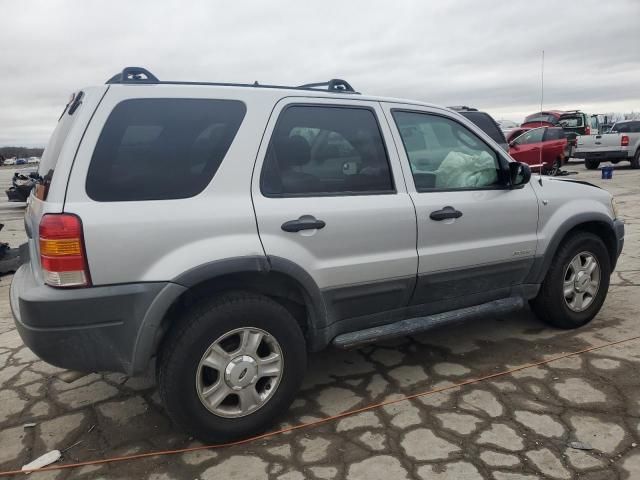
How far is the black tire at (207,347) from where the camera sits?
2.47 meters

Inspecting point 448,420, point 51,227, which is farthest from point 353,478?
point 51,227

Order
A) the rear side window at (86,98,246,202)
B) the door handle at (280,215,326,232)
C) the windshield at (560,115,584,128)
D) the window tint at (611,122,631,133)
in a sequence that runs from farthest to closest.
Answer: the windshield at (560,115,584,128), the window tint at (611,122,631,133), the door handle at (280,215,326,232), the rear side window at (86,98,246,202)

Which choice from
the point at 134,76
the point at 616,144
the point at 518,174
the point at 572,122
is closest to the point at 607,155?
the point at 616,144

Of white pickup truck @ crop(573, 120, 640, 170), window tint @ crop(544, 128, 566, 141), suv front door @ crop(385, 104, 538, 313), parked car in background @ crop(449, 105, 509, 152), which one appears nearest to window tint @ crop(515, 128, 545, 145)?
window tint @ crop(544, 128, 566, 141)

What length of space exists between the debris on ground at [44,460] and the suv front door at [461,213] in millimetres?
2160

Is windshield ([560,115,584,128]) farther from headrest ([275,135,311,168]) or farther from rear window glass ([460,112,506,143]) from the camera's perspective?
headrest ([275,135,311,168])

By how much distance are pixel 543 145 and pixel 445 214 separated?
1350 cm

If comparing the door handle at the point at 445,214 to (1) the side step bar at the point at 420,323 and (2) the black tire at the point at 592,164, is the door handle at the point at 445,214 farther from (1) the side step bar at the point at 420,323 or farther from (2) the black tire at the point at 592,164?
(2) the black tire at the point at 592,164

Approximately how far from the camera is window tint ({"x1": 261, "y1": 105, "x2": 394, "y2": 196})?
274 cm

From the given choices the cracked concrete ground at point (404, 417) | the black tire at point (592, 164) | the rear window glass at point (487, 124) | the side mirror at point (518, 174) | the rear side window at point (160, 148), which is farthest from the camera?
the black tire at point (592, 164)

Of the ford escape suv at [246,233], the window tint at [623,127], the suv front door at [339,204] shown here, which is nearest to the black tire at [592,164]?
the window tint at [623,127]

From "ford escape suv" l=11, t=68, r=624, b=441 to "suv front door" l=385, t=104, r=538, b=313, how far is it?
1cm

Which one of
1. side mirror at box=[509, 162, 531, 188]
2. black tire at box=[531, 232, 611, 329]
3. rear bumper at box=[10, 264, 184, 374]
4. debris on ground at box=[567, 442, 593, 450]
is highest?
side mirror at box=[509, 162, 531, 188]

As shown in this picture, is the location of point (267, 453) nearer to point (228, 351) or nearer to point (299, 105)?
point (228, 351)
